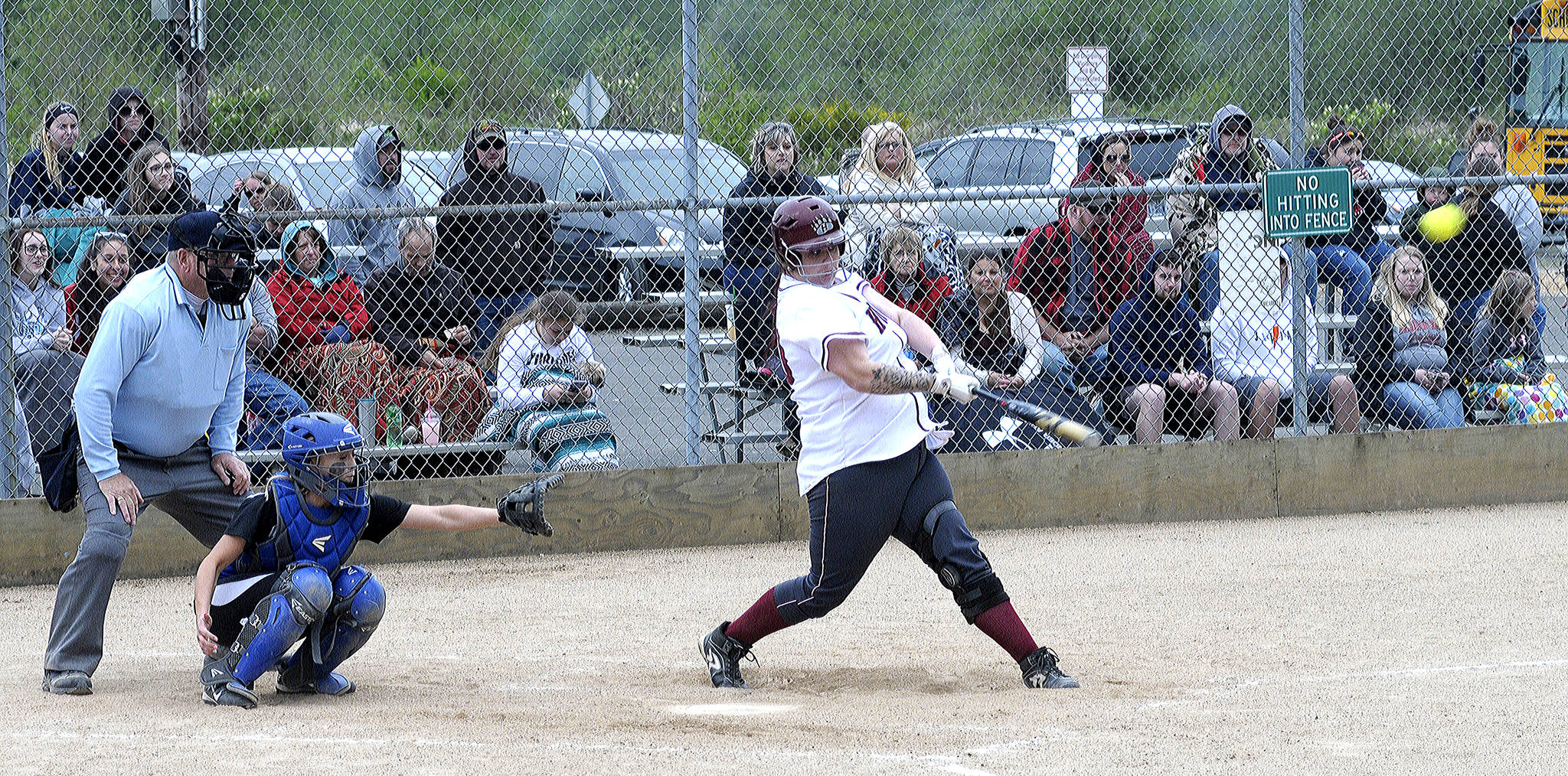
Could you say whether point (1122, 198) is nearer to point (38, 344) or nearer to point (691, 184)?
point (691, 184)

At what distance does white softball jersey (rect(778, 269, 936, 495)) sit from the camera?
5.21 metres

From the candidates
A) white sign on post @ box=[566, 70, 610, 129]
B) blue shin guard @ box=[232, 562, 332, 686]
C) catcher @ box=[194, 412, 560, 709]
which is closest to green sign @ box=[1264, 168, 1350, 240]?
white sign on post @ box=[566, 70, 610, 129]

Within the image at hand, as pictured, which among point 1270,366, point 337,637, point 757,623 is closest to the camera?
point 337,637

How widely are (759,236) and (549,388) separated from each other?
1246 millimetres

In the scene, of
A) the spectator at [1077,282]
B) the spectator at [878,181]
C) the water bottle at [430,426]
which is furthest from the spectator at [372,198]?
the spectator at [1077,282]

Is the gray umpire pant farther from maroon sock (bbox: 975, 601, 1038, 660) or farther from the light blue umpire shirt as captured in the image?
maroon sock (bbox: 975, 601, 1038, 660)

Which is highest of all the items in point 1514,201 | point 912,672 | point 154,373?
point 1514,201

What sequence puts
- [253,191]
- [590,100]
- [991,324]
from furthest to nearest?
[991,324] → [590,100] → [253,191]

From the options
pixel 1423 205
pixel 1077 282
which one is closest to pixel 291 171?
pixel 1077 282

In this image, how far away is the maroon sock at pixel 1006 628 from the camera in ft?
17.4

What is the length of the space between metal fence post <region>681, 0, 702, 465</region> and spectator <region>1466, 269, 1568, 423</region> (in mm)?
4215

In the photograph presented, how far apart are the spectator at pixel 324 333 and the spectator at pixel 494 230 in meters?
0.52

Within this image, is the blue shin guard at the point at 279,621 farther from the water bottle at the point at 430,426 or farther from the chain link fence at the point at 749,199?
the water bottle at the point at 430,426

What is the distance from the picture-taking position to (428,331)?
837 cm
